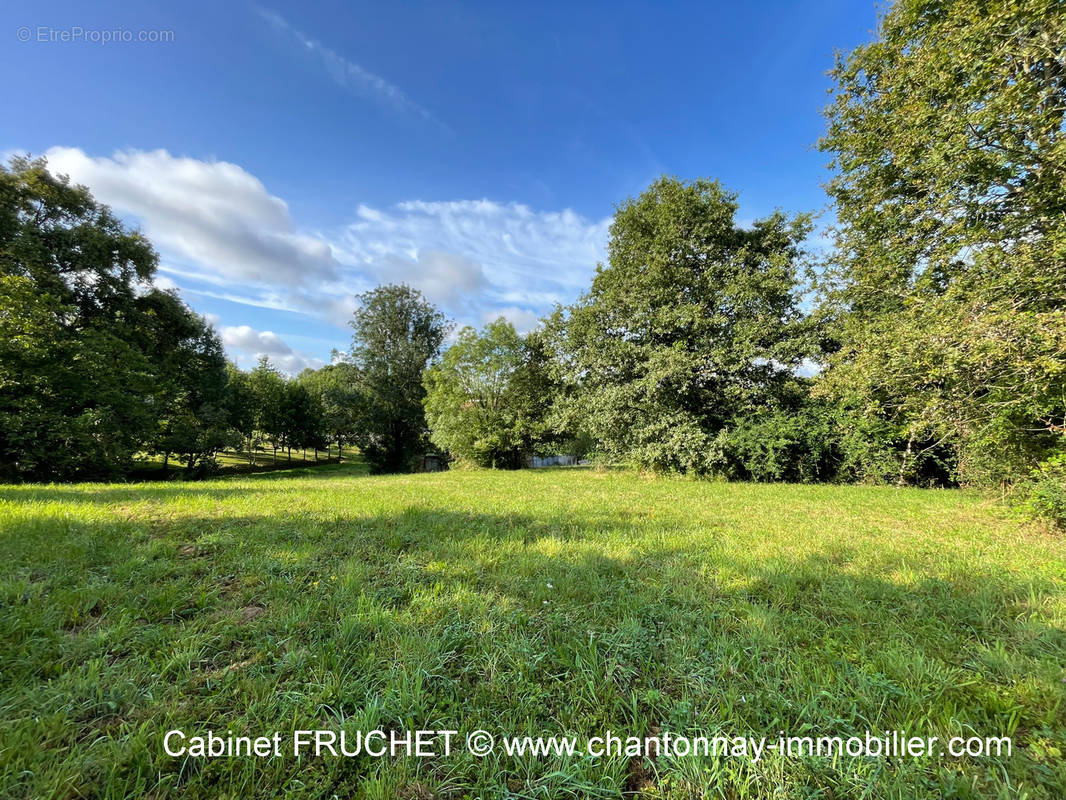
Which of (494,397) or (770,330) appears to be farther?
(494,397)

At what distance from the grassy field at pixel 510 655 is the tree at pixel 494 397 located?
56.8 feet

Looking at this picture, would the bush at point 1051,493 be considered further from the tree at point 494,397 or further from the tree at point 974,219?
the tree at point 494,397

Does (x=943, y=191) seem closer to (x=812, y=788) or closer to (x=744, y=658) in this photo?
(x=744, y=658)

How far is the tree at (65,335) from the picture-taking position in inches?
516

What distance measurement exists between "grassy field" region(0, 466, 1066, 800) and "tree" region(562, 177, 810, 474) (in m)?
9.17

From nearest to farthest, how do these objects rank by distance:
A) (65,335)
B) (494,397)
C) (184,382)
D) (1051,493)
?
1. (1051,493)
2. (65,335)
3. (494,397)
4. (184,382)

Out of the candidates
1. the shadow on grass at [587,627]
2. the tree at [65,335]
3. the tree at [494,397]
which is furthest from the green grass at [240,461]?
the shadow on grass at [587,627]

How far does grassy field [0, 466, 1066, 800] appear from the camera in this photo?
165 centimetres

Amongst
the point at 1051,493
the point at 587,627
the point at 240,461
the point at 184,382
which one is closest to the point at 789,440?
the point at 1051,493

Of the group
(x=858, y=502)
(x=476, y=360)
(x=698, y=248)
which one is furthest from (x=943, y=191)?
(x=476, y=360)

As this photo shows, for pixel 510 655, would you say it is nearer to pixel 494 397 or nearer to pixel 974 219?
pixel 974 219

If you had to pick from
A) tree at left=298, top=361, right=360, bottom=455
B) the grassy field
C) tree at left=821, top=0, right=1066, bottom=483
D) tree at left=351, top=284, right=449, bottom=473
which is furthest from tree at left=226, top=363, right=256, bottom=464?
tree at left=821, top=0, right=1066, bottom=483

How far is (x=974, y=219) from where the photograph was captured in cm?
726

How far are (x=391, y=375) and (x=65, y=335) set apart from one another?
16.1 metres
